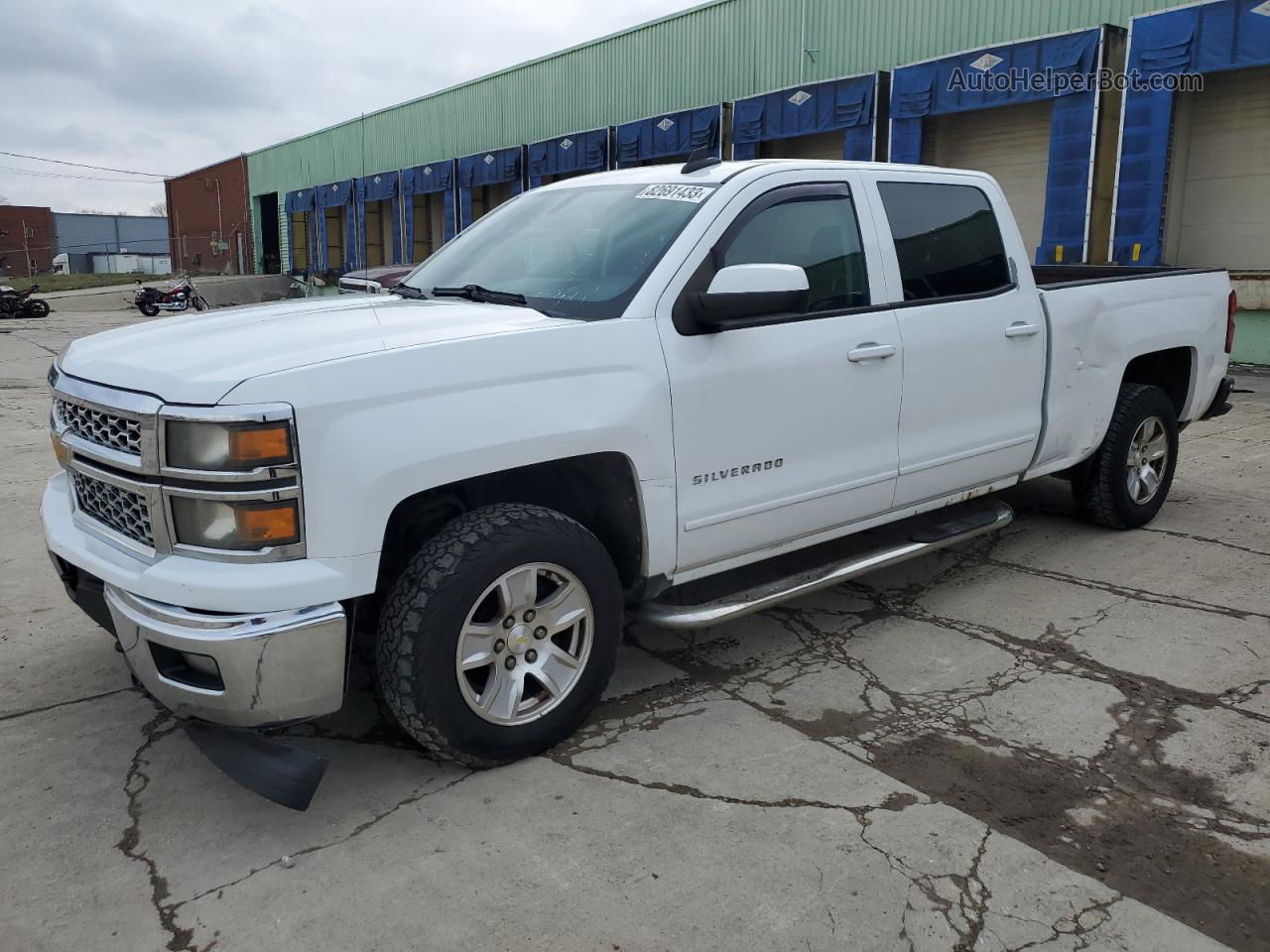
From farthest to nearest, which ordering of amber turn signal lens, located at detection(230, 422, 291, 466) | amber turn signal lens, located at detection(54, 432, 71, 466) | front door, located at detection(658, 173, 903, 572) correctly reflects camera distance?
front door, located at detection(658, 173, 903, 572) < amber turn signal lens, located at detection(54, 432, 71, 466) < amber turn signal lens, located at detection(230, 422, 291, 466)

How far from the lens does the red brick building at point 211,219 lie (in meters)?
49.1

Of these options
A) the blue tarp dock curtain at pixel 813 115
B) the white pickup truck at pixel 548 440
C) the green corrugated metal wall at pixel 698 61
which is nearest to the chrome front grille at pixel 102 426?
the white pickup truck at pixel 548 440

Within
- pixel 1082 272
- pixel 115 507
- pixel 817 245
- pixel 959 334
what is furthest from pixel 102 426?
pixel 1082 272

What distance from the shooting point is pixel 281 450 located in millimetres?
2629

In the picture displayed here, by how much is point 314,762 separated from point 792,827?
1342mm

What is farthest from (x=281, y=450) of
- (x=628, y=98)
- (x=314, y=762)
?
(x=628, y=98)

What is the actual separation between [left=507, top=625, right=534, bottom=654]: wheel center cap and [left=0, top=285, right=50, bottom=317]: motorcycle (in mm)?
31211

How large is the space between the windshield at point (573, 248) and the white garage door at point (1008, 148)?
12790mm

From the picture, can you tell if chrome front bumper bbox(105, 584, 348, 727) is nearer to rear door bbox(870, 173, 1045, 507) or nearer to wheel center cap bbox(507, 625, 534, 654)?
wheel center cap bbox(507, 625, 534, 654)

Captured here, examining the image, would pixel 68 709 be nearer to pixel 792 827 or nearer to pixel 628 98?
pixel 792 827

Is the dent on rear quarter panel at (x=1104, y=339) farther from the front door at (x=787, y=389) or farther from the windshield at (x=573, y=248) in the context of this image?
the windshield at (x=573, y=248)

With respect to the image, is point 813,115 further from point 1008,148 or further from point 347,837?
point 347,837

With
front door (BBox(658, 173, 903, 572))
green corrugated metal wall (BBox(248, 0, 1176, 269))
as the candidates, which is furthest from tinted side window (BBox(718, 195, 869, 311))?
green corrugated metal wall (BBox(248, 0, 1176, 269))

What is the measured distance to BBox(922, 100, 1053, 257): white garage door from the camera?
52.4ft
